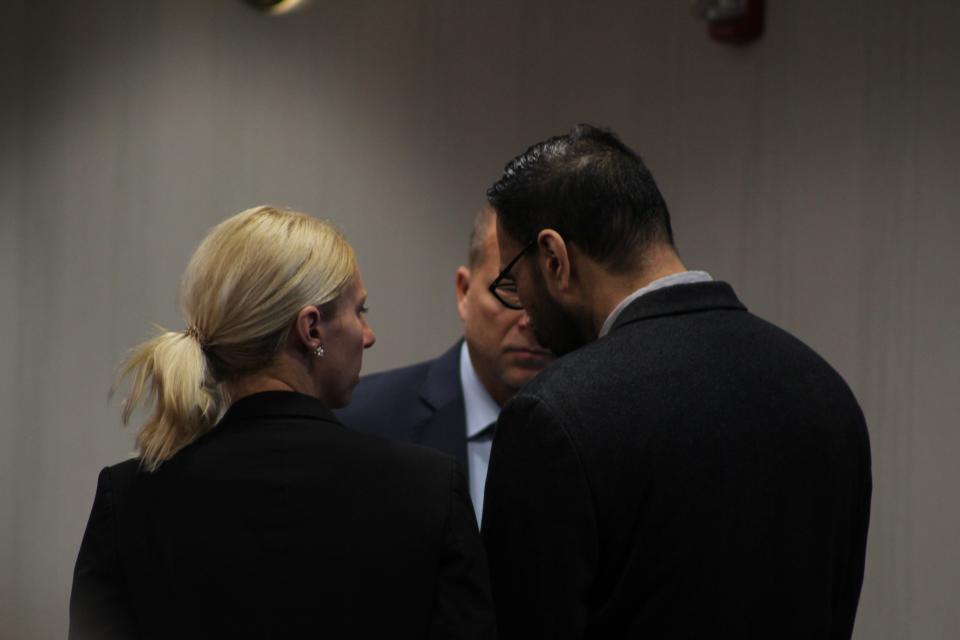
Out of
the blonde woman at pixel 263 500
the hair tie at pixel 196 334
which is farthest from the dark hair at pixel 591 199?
the hair tie at pixel 196 334

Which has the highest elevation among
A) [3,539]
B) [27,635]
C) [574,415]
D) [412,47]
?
[412,47]

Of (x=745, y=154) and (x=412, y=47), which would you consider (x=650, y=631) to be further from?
(x=412, y=47)

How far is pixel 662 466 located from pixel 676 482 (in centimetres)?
2

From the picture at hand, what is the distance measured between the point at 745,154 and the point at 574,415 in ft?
6.77

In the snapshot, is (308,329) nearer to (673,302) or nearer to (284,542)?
(284,542)

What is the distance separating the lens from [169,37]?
4035 millimetres

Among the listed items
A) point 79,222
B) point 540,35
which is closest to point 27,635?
point 79,222

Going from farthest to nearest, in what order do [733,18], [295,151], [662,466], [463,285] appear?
[295,151]
[733,18]
[463,285]
[662,466]

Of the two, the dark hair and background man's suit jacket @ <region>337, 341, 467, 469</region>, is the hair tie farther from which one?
background man's suit jacket @ <region>337, 341, 467, 469</region>

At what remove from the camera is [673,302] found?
56.2 inches

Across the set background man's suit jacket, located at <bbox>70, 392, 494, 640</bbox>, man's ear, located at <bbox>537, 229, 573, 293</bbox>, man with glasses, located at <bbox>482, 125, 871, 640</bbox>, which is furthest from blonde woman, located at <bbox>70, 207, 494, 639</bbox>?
man's ear, located at <bbox>537, 229, 573, 293</bbox>

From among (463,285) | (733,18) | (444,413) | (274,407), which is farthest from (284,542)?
(733,18)

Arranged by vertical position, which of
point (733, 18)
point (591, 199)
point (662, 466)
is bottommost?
point (662, 466)

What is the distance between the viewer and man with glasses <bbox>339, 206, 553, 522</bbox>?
244cm
